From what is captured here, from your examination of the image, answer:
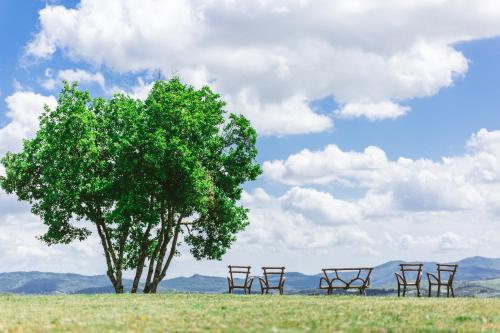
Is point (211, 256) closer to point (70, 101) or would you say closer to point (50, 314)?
point (70, 101)

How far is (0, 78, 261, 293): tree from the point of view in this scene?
40750mm

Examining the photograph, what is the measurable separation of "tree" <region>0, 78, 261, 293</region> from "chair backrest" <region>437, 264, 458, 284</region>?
51.3 ft

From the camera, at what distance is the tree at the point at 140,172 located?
40.8 m

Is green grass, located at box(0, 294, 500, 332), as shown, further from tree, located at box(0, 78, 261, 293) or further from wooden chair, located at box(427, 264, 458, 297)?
tree, located at box(0, 78, 261, 293)

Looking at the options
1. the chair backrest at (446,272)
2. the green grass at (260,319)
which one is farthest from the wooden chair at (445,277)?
the green grass at (260,319)

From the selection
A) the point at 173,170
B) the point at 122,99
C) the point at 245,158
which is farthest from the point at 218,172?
the point at 122,99

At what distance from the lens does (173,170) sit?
4094 cm

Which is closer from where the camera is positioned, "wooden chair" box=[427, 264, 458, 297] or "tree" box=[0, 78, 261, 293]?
"wooden chair" box=[427, 264, 458, 297]

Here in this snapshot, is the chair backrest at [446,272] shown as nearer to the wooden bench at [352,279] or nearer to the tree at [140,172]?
the wooden bench at [352,279]

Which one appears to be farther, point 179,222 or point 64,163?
point 179,222

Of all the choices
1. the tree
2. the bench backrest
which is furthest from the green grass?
the tree

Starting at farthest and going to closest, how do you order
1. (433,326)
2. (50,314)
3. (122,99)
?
(122,99)
(50,314)
(433,326)

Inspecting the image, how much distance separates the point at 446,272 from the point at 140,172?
2147 centimetres

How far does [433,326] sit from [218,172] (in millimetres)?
30635
